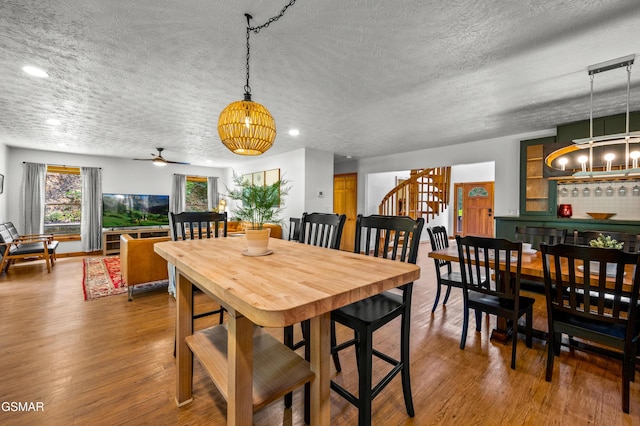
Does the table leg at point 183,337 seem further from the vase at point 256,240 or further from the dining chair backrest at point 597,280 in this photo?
the dining chair backrest at point 597,280

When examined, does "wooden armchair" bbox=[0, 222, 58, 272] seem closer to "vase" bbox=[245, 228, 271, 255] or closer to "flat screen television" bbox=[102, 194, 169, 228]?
"flat screen television" bbox=[102, 194, 169, 228]

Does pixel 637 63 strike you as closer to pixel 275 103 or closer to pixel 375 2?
pixel 375 2

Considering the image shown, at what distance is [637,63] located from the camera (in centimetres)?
219

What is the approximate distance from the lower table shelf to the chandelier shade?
1.16 metres

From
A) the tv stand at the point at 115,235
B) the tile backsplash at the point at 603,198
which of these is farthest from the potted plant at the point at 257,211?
the tv stand at the point at 115,235

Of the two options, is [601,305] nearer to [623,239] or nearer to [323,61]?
[623,239]

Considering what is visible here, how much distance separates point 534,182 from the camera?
4129 mm

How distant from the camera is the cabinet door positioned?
400 centimetres

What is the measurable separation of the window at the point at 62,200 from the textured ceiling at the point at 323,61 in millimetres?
2721

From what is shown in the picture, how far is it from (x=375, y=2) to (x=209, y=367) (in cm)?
213

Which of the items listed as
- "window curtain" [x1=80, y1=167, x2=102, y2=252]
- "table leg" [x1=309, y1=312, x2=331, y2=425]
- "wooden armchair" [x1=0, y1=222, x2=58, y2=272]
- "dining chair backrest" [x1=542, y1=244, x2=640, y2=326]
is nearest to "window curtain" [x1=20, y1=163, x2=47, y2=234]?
"window curtain" [x1=80, y1=167, x2=102, y2=252]

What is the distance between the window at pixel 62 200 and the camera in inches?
245

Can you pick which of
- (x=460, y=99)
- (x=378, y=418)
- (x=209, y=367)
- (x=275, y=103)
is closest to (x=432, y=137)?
(x=460, y=99)

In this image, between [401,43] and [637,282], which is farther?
[401,43]
